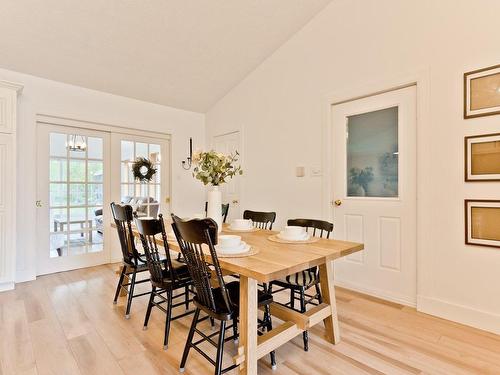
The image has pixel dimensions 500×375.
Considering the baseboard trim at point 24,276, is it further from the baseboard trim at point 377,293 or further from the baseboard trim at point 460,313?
the baseboard trim at point 460,313

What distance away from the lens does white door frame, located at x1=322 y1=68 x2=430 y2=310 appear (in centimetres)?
255

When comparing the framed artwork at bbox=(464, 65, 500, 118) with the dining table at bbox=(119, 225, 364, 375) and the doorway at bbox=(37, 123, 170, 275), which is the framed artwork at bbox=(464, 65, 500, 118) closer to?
the dining table at bbox=(119, 225, 364, 375)

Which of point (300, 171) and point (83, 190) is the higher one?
point (300, 171)

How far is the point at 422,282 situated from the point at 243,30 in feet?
10.9

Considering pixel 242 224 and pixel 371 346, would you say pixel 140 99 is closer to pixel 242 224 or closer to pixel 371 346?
pixel 242 224

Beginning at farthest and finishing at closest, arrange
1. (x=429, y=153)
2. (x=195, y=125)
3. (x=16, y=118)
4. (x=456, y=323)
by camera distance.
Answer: (x=195, y=125) < (x=16, y=118) < (x=429, y=153) < (x=456, y=323)

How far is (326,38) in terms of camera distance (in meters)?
3.26

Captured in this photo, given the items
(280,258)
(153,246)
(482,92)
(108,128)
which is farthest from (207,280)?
(108,128)

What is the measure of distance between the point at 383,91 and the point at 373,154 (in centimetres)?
63

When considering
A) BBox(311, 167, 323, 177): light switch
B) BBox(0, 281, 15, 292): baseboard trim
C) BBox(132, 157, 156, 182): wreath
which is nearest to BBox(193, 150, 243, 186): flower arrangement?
BBox(311, 167, 323, 177): light switch

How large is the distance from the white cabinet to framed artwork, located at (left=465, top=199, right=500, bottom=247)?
439 cm

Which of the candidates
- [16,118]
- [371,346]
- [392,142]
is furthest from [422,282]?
[16,118]

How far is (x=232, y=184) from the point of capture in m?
4.58

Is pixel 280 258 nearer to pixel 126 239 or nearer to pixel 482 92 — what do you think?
pixel 126 239
